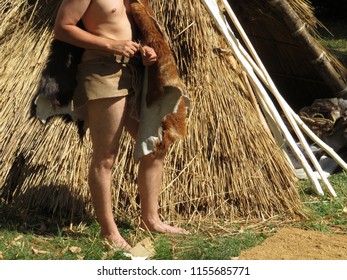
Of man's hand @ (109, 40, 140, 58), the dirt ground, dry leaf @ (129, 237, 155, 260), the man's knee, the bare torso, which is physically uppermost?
the bare torso

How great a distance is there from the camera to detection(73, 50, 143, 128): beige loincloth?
13.6ft

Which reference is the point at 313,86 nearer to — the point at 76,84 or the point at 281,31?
the point at 281,31

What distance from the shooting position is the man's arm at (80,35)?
4047 mm

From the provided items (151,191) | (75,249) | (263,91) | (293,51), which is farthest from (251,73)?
(293,51)

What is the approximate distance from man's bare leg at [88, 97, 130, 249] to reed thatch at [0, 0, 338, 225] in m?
0.75

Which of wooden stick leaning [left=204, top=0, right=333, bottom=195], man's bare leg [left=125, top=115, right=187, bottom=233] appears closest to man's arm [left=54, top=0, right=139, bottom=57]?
man's bare leg [left=125, top=115, right=187, bottom=233]

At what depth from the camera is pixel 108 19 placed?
13.5 ft

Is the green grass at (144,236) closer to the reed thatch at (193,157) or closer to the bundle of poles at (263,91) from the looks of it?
the reed thatch at (193,157)

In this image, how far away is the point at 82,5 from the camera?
4.04m

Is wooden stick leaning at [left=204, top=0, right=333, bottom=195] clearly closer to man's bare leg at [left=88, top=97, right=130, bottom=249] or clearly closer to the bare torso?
the bare torso

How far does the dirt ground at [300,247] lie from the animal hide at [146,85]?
0.84m

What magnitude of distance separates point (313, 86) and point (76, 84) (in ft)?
13.7

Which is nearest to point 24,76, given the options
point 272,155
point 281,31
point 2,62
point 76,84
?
point 2,62

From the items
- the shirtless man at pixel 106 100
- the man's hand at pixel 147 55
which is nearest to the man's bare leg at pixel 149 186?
the shirtless man at pixel 106 100
